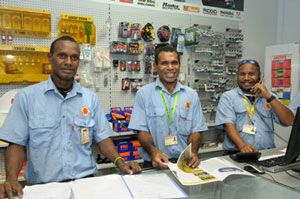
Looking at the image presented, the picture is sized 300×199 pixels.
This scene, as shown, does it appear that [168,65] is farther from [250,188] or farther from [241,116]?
[250,188]

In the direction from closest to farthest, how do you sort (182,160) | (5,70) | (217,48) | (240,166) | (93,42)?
(182,160) < (240,166) < (5,70) < (93,42) < (217,48)

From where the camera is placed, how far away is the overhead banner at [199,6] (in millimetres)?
3943

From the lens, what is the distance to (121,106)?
382cm

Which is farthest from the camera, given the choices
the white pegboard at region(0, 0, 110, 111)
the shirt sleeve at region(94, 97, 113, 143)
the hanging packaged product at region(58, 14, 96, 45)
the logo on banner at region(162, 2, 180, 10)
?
the logo on banner at region(162, 2, 180, 10)

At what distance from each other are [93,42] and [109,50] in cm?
28

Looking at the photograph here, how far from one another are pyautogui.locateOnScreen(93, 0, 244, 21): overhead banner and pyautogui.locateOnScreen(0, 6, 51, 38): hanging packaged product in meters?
0.95

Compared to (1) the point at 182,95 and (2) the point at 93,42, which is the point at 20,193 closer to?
(1) the point at 182,95

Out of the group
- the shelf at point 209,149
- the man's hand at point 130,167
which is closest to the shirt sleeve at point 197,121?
the man's hand at point 130,167

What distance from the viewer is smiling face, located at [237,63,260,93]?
2.56 meters

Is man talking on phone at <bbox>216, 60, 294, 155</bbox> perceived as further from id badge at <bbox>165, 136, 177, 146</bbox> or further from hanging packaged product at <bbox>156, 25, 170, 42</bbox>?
hanging packaged product at <bbox>156, 25, 170, 42</bbox>

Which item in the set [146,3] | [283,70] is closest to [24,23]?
[146,3]

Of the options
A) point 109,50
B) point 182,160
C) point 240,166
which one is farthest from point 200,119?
point 109,50

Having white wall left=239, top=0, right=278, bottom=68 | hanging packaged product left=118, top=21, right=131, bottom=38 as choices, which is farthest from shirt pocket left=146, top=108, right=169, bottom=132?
white wall left=239, top=0, right=278, bottom=68

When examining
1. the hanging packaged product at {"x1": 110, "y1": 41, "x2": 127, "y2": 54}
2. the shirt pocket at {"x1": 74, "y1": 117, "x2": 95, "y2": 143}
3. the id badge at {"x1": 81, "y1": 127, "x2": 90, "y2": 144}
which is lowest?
the id badge at {"x1": 81, "y1": 127, "x2": 90, "y2": 144}
